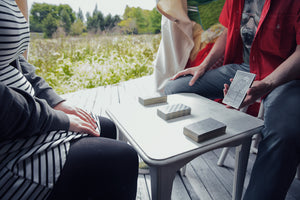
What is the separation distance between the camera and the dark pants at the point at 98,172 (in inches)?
22.2

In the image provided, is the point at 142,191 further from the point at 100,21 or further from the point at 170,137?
the point at 100,21

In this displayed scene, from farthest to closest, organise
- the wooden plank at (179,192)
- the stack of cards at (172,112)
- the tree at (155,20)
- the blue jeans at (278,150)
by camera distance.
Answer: the tree at (155,20), the wooden plank at (179,192), the stack of cards at (172,112), the blue jeans at (278,150)

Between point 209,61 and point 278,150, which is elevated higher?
point 209,61

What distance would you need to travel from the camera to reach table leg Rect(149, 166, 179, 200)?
24.3 inches

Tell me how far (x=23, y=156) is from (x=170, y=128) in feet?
1.61

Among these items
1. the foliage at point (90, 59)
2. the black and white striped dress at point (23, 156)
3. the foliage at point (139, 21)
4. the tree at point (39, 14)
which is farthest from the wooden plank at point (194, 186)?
the tree at point (39, 14)

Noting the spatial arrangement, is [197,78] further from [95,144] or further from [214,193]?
[95,144]

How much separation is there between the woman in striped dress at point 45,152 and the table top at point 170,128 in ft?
0.27

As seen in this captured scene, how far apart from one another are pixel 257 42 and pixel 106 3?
2840mm

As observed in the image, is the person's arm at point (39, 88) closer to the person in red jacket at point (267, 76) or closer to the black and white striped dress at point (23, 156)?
the black and white striped dress at point (23, 156)

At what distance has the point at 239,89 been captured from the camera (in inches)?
36.4

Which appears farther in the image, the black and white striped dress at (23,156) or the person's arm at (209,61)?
the person's arm at (209,61)

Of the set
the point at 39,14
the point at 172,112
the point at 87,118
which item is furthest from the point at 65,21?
the point at 172,112

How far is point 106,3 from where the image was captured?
3.31 meters
